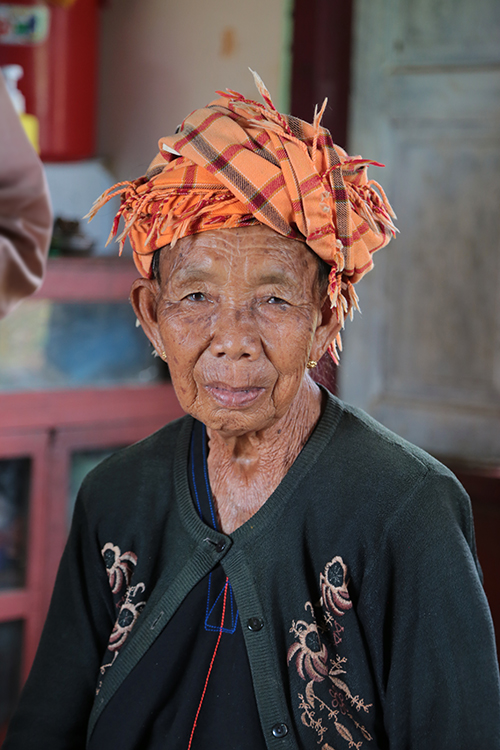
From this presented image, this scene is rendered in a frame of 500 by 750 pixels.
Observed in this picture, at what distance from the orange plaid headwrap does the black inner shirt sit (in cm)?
45

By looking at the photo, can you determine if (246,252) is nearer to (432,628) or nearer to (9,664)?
(432,628)

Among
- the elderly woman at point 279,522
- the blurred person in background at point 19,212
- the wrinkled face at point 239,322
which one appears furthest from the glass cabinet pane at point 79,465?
the wrinkled face at point 239,322

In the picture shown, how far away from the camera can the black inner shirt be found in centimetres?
103

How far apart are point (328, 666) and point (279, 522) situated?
0.19 metres

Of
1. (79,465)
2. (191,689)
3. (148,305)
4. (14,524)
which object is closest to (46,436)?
(79,465)

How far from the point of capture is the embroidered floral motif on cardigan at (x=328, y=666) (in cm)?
100

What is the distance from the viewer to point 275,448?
1.13m

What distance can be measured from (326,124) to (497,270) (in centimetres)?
65

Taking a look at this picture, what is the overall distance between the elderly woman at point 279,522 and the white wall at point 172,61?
1.45 m

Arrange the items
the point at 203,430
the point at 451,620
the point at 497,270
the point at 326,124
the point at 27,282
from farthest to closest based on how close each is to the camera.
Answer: the point at 326,124 < the point at 497,270 < the point at 27,282 < the point at 203,430 < the point at 451,620

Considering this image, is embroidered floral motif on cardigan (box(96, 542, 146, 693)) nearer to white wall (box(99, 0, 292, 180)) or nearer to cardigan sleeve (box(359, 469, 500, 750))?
cardigan sleeve (box(359, 469, 500, 750))

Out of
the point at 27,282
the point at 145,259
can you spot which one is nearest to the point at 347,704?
the point at 145,259

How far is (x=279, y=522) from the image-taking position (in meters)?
1.08

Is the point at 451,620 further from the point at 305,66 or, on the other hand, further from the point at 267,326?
the point at 305,66
